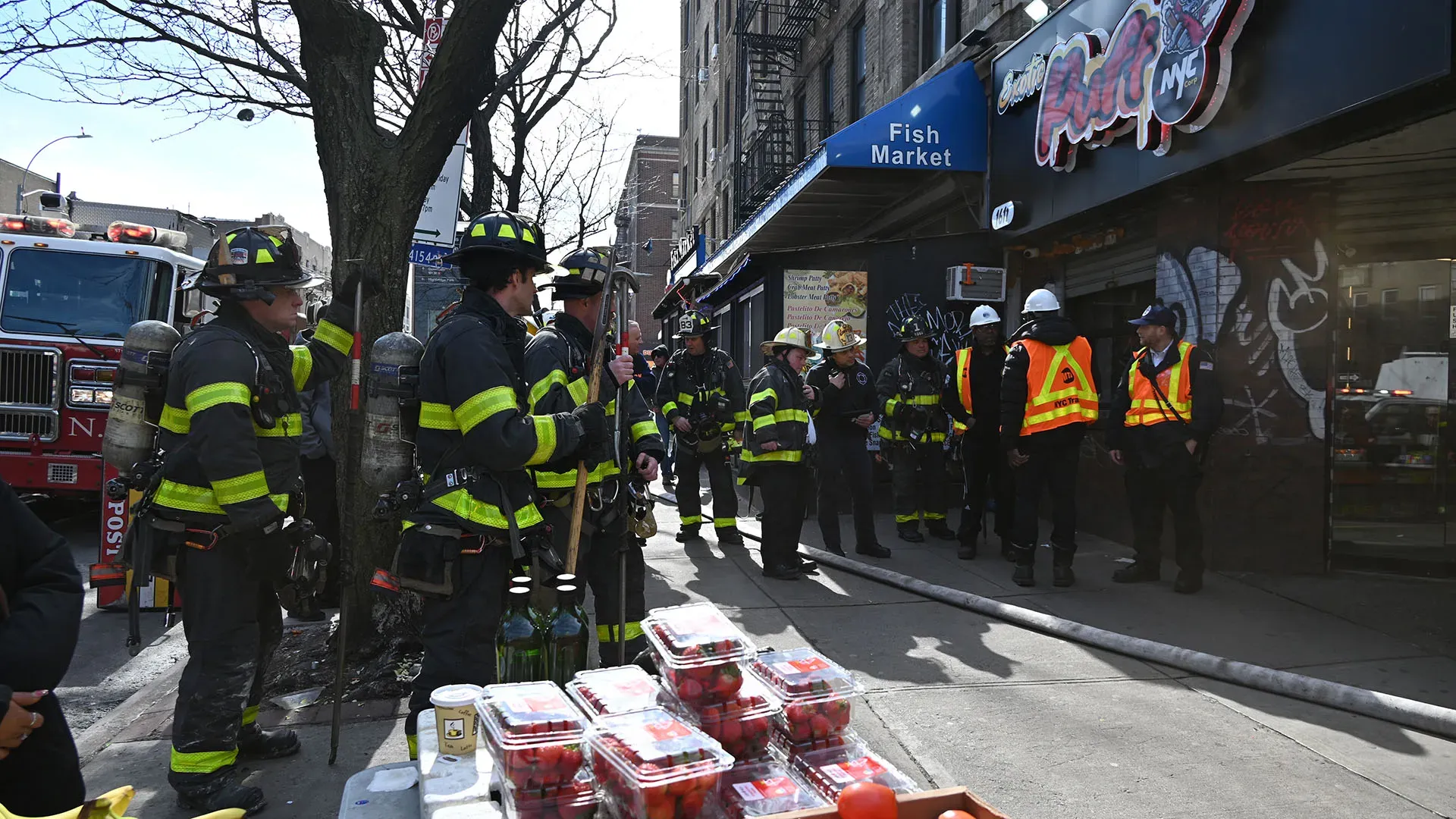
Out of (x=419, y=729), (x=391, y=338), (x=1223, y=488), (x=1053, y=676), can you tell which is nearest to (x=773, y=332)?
(x=1223, y=488)

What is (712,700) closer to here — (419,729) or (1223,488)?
(419,729)

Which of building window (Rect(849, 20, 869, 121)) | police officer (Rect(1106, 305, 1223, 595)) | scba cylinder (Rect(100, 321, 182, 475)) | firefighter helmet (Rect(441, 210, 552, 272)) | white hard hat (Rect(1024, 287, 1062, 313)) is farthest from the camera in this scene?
building window (Rect(849, 20, 869, 121))

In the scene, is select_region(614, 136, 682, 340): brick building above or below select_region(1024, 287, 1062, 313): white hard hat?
above

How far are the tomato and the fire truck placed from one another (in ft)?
31.1

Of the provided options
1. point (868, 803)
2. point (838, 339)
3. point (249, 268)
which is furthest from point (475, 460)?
point (838, 339)

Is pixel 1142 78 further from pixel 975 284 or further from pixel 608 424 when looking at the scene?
pixel 608 424

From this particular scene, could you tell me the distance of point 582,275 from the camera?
4.25 m

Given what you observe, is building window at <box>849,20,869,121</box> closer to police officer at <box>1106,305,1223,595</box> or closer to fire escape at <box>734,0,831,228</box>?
fire escape at <box>734,0,831,228</box>

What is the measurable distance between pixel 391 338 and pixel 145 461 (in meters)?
1.18

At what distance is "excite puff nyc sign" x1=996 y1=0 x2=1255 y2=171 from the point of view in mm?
6379

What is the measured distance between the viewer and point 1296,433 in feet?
23.0

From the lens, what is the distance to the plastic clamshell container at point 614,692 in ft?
7.31

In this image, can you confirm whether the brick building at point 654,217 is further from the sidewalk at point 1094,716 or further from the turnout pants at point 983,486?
the sidewalk at point 1094,716

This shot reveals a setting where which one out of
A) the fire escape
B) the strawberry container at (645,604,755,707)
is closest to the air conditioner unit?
the fire escape
